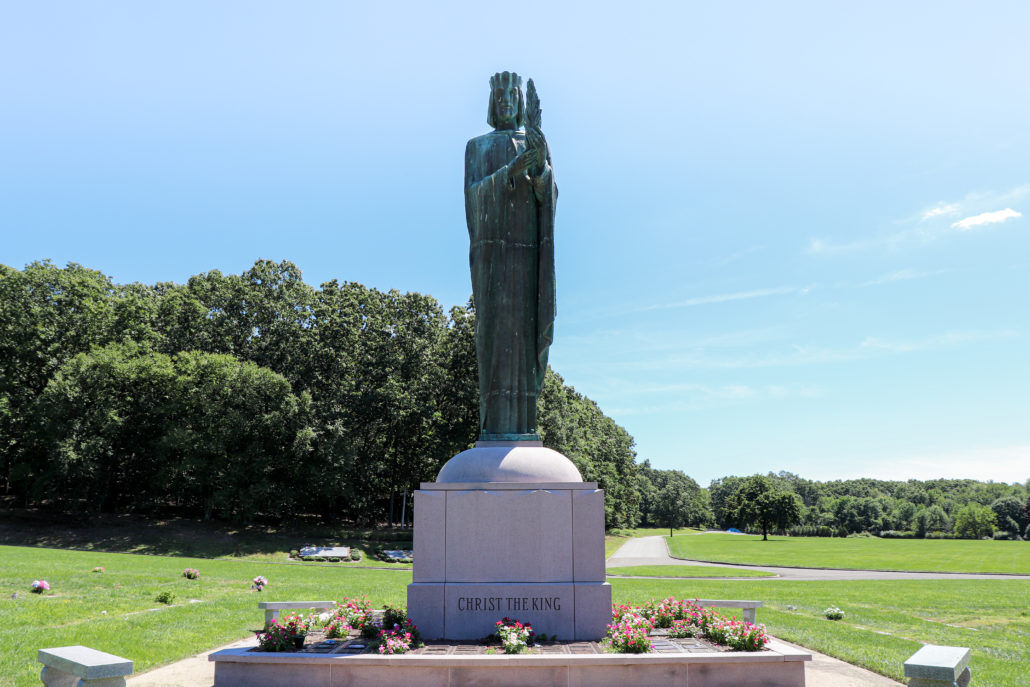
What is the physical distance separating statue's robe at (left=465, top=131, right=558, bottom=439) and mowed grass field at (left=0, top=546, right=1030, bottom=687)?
225 inches

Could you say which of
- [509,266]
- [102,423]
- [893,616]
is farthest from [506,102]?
[102,423]

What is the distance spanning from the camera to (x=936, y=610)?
16.1 meters

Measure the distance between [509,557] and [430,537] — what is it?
3.27 feet

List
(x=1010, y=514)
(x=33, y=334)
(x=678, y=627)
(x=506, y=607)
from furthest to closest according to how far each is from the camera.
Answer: (x=1010, y=514)
(x=33, y=334)
(x=678, y=627)
(x=506, y=607)

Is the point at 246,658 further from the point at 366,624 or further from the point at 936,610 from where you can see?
the point at 936,610

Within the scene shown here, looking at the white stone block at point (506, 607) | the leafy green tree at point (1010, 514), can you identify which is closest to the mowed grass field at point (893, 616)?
the white stone block at point (506, 607)

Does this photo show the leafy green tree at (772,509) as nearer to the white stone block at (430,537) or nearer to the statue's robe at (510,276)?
the statue's robe at (510,276)

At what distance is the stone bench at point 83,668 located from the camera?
5805mm

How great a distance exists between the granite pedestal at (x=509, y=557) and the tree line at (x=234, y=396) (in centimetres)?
2784

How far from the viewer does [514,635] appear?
7129 millimetres

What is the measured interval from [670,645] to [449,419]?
103 feet

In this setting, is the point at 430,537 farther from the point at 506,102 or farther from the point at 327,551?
the point at 327,551

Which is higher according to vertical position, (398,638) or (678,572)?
(398,638)

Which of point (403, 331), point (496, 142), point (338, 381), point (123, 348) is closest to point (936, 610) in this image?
point (496, 142)
